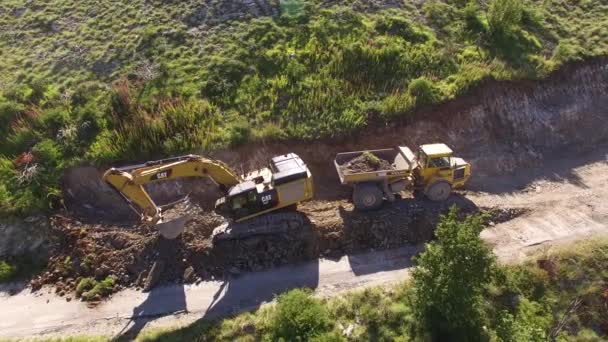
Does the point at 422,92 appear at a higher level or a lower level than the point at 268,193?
higher

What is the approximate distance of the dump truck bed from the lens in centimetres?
1673

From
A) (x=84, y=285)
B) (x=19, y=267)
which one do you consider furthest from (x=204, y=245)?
(x=19, y=267)

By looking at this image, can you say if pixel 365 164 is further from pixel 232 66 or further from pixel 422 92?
pixel 232 66

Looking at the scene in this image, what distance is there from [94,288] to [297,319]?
8026 millimetres

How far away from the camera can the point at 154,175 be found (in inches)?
596

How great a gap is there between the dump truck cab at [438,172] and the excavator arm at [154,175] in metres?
7.39

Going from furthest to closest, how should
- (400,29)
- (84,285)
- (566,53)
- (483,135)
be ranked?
(400,29) → (566,53) → (483,135) → (84,285)

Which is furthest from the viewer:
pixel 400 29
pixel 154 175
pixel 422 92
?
pixel 400 29

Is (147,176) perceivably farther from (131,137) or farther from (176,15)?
(176,15)

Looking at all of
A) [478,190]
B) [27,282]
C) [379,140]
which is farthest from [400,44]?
[27,282]

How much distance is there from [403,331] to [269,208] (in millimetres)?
6456

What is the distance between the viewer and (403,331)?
13656 mm

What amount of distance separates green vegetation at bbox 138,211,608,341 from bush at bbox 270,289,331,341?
30mm

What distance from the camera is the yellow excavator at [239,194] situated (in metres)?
15.5
